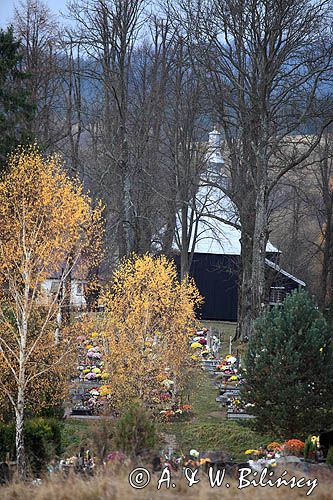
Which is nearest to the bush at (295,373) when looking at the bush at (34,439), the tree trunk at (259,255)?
the bush at (34,439)

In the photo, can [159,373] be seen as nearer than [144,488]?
No

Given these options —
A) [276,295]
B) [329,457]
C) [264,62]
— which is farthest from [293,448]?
[276,295]

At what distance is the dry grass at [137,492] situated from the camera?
28.1 ft

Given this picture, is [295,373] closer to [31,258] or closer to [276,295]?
[31,258]

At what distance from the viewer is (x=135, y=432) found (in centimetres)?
1306

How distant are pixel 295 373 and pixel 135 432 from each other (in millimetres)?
4325

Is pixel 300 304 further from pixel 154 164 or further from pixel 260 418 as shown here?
pixel 154 164

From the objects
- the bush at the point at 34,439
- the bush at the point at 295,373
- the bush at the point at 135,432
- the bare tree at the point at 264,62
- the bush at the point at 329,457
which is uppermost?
the bare tree at the point at 264,62

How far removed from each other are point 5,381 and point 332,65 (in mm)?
14149

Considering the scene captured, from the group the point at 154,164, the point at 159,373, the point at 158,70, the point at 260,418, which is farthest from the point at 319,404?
the point at 158,70

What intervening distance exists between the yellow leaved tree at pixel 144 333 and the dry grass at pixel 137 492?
370 inches

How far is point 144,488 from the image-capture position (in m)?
8.92

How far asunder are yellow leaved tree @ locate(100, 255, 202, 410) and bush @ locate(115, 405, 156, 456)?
5.23m

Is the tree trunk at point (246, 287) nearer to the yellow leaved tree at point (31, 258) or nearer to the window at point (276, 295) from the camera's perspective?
the window at point (276, 295)
